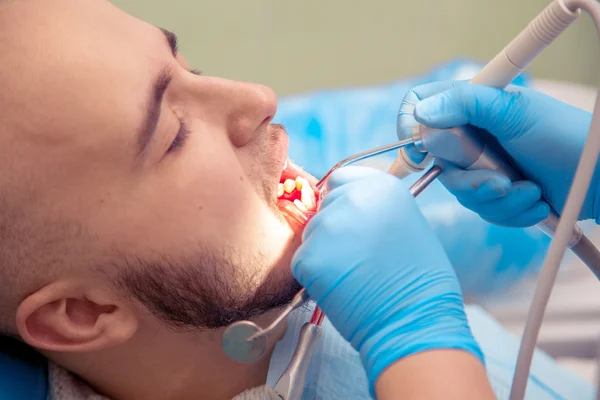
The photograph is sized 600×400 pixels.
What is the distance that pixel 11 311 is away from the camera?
3.34 ft

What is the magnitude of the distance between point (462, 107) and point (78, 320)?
2.36 feet

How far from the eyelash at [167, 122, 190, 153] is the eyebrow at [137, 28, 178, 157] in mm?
46

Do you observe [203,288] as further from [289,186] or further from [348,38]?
[348,38]

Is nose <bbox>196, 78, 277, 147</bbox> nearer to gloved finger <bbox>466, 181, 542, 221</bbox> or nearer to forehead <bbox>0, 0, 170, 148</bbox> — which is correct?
forehead <bbox>0, 0, 170, 148</bbox>

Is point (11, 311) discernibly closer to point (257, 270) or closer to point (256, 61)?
point (257, 270)

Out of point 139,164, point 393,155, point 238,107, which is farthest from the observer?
point 393,155

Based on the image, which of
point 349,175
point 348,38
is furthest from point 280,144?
point 348,38

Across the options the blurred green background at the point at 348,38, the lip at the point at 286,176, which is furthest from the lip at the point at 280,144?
the blurred green background at the point at 348,38

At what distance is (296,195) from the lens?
3.94 ft

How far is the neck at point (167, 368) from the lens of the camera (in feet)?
3.52

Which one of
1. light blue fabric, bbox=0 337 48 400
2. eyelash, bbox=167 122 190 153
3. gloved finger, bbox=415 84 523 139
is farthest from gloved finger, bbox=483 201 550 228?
light blue fabric, bbox=0 337 48 400

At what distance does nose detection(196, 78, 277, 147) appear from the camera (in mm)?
1052

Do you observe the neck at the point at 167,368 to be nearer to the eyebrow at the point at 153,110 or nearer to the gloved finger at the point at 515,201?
the eyebrow at the point at 153,110

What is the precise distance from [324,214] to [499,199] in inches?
13.8
